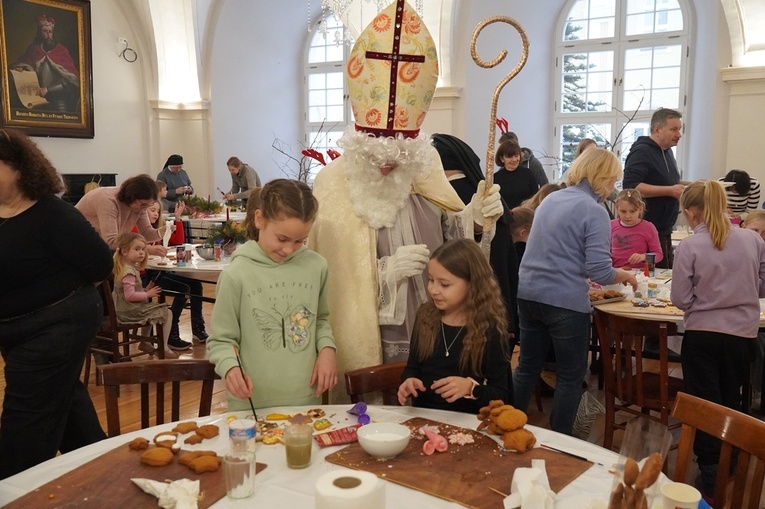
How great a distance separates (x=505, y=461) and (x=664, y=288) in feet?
9.26

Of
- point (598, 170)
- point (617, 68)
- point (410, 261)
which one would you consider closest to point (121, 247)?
point (410, 261)

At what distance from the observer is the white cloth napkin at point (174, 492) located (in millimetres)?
1404

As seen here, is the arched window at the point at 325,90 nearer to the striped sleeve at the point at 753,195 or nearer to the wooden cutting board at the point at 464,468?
the striped sleeve at the point at 753,195

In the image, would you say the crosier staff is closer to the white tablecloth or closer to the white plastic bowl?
the white tablecloth

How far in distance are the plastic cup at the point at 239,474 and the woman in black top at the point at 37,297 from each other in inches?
52.2

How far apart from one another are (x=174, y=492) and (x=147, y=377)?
0.78 m

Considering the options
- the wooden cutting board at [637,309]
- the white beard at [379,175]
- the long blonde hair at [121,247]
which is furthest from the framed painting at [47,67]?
the wooden cutting board at [637,309]

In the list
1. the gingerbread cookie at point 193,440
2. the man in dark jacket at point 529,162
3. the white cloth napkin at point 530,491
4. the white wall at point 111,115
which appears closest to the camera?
the white cloth napkin at point 530,491

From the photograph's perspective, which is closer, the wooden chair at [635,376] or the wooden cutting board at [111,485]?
the wooden cutting board at [111,485]

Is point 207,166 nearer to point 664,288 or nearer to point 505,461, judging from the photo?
point 664,288

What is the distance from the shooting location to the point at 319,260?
7.60 ft

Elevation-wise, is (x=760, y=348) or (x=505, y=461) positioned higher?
(x=505, y=461)

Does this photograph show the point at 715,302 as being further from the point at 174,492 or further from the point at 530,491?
the point at 174,492

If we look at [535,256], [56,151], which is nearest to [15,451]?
[535,256]
